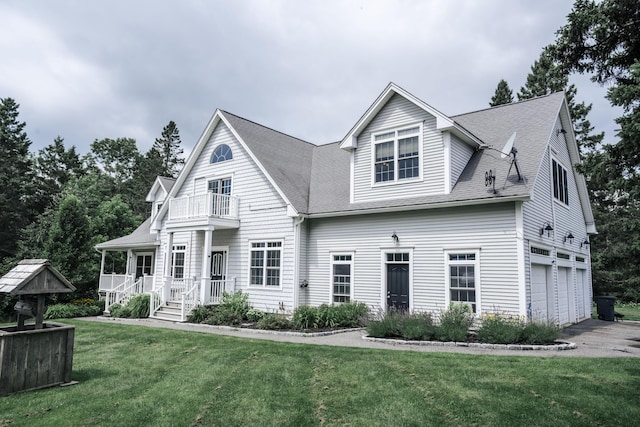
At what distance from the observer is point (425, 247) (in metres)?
13.2

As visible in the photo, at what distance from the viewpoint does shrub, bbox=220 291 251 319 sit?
15.5 meters

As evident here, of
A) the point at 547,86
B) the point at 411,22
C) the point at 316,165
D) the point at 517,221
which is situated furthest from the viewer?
the point at 547,86

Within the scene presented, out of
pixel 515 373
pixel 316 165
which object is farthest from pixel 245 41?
pixel 515 373

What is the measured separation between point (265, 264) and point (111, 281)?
1045cm

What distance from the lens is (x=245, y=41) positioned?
12430mm

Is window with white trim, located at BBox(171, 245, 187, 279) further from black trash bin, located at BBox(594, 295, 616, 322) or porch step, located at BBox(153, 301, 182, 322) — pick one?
black trash bin, located at BBox(594, 295, 616, 322)

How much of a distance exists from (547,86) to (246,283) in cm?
3118

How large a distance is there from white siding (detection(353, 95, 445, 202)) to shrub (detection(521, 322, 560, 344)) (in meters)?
4.91

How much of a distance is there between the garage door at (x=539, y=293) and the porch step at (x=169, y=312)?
1247cm

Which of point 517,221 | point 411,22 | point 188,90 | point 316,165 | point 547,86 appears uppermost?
point 547,86

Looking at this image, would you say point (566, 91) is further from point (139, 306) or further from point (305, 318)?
point (139, 306)

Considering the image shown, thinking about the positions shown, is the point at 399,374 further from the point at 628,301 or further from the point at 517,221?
the point at 628,301

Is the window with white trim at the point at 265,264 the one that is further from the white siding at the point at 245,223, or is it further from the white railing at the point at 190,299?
the white railing at the point at 190,299

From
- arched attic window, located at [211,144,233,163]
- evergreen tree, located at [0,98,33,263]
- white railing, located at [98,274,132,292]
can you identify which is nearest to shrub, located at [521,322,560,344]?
arched attic window, located at [211,144,233,163]
